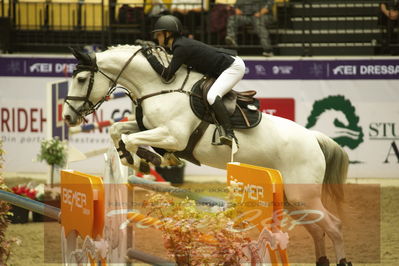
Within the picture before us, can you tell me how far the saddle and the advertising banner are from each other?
447cm

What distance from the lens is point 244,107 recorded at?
6.20 meters

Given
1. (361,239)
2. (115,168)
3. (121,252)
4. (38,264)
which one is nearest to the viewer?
(121,252)

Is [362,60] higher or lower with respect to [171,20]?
lower

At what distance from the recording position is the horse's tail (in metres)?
6.40

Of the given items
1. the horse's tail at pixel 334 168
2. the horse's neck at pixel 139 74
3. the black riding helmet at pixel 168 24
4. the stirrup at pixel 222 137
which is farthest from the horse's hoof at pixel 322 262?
the black riding helmet at pixel 168 24

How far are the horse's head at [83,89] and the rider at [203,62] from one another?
0.43m

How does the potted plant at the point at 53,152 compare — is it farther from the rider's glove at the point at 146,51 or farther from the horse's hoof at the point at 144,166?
the horse's hoof at the point at 144,166

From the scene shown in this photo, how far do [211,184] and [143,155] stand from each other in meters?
4.67

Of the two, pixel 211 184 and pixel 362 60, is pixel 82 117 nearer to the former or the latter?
pixel 211 184

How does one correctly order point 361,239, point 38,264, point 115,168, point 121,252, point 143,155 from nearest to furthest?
point 121,252, point 115,168, point 143,155, point 38,264, point 361,239

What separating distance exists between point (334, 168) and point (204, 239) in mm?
2885

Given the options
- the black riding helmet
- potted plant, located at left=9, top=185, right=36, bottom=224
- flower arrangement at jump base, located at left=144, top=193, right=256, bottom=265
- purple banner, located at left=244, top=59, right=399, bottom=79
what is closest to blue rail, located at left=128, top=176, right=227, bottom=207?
flower arrangement at jump base, located at left=144, top=193, right=256, bottom=265

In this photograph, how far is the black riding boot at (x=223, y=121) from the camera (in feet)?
19.4

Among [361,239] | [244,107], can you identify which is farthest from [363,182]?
[244,107]
